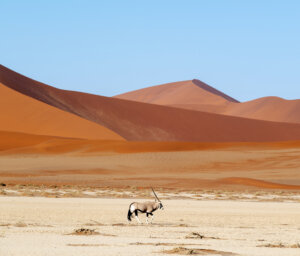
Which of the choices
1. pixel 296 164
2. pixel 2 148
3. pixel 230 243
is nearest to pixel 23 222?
pixel 230 243

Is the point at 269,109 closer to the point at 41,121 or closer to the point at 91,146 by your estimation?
the point at 41,121

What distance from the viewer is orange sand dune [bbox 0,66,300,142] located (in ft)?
296

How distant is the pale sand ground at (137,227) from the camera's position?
1188 centimetres

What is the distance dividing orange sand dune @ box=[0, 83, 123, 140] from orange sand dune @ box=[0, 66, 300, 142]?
670 centimetres

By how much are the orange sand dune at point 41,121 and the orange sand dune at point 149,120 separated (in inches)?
264

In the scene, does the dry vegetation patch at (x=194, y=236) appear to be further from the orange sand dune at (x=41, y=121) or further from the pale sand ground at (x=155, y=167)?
the orange sand dune at (x=41, y=121)

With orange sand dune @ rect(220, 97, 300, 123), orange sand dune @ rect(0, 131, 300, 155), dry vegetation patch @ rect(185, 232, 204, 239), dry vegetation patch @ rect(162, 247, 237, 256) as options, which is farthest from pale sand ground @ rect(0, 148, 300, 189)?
orange sand dune @ rect(220, 97, 300, 123)

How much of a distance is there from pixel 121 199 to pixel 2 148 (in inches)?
1466

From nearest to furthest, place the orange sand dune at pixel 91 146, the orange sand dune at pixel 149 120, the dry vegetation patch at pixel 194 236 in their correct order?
the dry vegetation patch at pixel 194 236 → the orange sand dune at pixel 91 146 → the orange sand dune at pixel 149 120

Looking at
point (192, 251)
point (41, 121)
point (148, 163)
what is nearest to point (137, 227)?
point (192, 251)

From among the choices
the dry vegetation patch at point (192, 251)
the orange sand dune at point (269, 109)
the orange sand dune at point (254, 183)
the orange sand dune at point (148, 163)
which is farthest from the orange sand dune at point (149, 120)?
the dry vegetation patch at point (192, 251)

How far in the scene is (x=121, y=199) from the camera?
26641mm

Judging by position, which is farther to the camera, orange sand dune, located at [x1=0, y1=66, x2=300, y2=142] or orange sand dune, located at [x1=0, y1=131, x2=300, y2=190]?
orange sand dune, located at [x1=0, y1=66, x2=300, y2=142]

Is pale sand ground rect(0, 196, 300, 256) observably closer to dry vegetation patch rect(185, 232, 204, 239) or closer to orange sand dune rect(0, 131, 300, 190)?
dry vegetation patch rect(185, 232, 204, 239)
